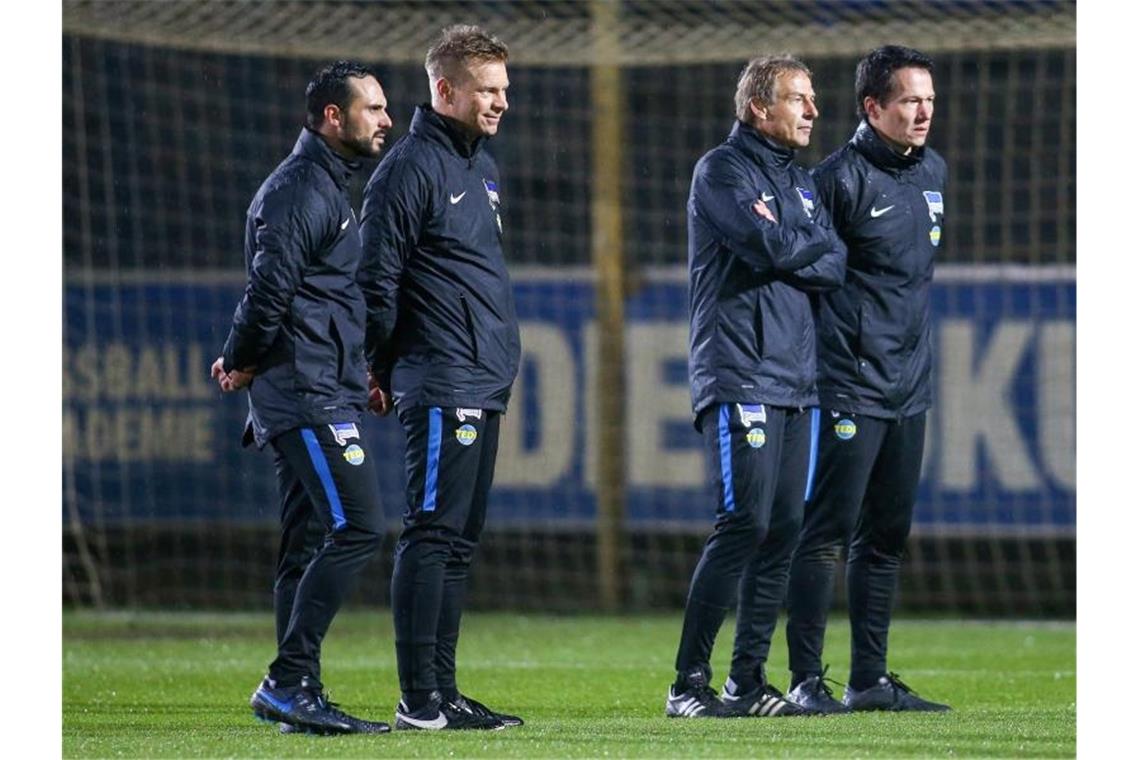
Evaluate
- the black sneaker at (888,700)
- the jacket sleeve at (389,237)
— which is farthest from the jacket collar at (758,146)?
the black sneaker at (888,700)

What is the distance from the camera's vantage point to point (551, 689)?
7.41 metres

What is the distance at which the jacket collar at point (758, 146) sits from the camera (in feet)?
20.2

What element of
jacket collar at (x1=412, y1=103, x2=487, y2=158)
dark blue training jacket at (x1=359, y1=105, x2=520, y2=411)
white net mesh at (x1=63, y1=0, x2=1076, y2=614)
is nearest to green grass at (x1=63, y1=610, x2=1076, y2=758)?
white net mesh at (x1=63, y1=0, x2=1076, y2=614)

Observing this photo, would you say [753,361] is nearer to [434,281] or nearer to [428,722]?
[434,281]

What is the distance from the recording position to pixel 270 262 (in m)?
5.55

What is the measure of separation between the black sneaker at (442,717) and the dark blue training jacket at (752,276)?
106 centimetres

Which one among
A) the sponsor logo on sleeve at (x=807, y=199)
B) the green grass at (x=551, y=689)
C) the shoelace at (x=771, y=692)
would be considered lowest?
the green grass at (x=551, y=689)

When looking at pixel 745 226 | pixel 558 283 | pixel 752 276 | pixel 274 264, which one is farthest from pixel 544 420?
pixel 274 264

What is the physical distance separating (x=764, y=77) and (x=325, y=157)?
A: 129 cm

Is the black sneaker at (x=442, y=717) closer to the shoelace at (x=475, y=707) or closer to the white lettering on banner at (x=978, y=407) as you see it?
the shoelace at (x=475, y=707)

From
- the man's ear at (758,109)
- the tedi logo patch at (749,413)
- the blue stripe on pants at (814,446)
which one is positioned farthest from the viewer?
the blue stripe on pants at (814,446)
